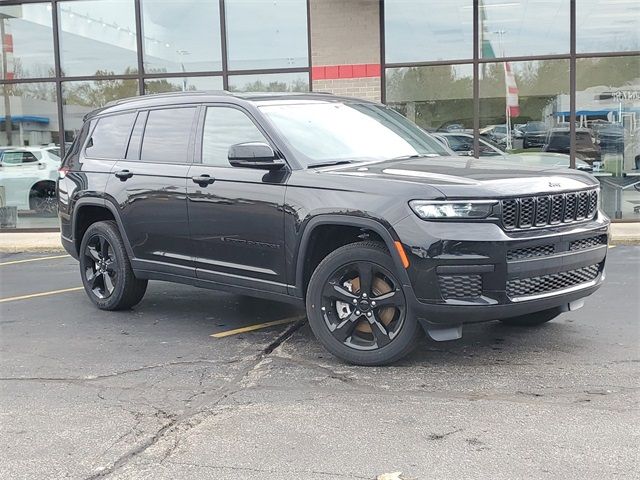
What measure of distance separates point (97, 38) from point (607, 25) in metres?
9.20

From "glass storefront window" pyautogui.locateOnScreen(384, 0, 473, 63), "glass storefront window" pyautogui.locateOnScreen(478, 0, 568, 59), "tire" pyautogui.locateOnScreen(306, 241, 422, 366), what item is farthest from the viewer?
"glass storefront window" pyautogui.locateOnScreen(384, 0, 473, 63)

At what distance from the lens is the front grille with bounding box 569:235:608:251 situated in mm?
5016

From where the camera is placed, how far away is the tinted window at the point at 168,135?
6.29 m

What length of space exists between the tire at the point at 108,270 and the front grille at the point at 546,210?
12.1 feet

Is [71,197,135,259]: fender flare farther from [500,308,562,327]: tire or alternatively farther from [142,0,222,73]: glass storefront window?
[142,0,222,73]: glass storefront window

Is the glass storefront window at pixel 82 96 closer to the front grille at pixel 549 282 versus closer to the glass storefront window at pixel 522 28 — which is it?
the glass storefront window at pixel 522 28

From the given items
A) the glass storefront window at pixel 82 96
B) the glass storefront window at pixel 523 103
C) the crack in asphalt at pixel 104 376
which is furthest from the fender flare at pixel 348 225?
the glass storefront window at pixel 82 96

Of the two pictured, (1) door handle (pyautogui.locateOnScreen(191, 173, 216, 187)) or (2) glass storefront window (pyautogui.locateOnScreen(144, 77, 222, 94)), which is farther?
(2) glass storefront window (pyautogui.locateOnScreen(144, 77, 222, 94))

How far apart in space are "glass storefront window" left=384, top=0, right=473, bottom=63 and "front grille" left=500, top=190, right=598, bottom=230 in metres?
8.37

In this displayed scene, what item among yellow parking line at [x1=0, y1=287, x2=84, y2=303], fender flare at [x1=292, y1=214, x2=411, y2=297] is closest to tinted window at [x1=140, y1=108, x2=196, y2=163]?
fender flare at [x1=292, y1=214, x2=411, y2=297]

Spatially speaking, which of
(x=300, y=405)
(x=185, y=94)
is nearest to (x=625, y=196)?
(x=185, y=94)

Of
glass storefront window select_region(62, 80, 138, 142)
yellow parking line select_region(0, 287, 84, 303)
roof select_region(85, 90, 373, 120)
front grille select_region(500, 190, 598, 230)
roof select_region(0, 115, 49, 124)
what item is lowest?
yellow parking line select_region(0, 287, 84, 303)

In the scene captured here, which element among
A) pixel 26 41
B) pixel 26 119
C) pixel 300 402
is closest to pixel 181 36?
pixel 26 41

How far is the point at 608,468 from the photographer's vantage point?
3.48 m
